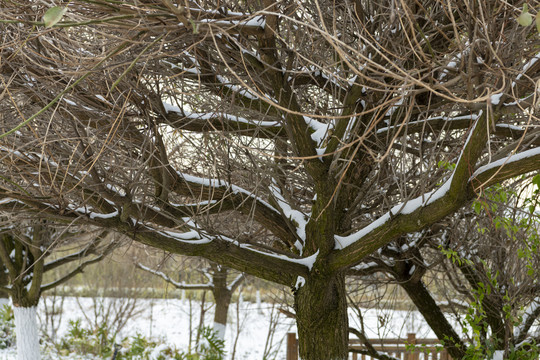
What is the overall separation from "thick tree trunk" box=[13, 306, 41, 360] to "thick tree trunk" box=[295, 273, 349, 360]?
6023mm

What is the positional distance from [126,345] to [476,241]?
6.33 metres

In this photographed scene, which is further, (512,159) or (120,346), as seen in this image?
(120,346)

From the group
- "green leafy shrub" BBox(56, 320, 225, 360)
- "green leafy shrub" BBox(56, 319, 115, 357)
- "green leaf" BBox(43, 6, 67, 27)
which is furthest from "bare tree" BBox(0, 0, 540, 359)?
"green leafy shrub" BBox(56, 319, 115, 357)

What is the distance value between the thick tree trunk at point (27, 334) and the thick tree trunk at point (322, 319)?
6.02 metres

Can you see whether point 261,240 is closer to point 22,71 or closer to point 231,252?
point 231,252

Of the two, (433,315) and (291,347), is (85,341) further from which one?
(433,315)

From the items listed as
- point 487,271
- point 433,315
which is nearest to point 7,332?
point 433,315

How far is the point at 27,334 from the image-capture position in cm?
832

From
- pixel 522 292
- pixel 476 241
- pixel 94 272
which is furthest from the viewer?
pixel 94 272

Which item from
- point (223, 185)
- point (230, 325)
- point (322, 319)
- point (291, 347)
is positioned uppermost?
point (223, 185)

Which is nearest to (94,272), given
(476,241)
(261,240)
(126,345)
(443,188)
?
(126,345)

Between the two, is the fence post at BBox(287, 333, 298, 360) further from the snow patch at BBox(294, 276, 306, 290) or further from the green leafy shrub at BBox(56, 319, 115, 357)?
the green leafy shrub at BBox(56, 319, 115, 357)

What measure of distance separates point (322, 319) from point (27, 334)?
245 inches

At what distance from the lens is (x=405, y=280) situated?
17.5ft
